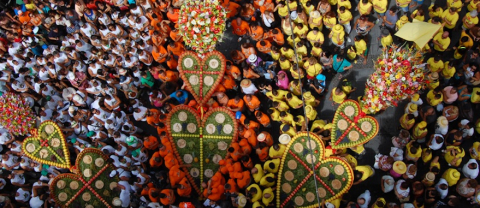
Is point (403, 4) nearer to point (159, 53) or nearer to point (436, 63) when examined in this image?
point (436, 63)

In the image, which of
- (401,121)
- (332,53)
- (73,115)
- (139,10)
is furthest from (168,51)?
(401,121)

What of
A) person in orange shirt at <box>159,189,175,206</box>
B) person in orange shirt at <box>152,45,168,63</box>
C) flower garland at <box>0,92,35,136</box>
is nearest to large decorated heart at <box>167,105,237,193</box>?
person in orange shirt at <box>159,189,175,206</box>

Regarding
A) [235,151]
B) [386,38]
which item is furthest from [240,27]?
[386,38]

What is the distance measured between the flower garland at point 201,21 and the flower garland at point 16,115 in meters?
5.00

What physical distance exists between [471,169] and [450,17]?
3.94 meters

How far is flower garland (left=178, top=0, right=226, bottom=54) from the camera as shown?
8.95m

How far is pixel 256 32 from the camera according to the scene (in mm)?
10516

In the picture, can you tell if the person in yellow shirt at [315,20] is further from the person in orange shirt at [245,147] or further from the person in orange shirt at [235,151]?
the person in orange shirt at [235,151]

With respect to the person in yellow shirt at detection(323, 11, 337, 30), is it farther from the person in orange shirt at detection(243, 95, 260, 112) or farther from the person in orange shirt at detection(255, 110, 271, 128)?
the person in orange shirt at detection(255, 110, 271, 128)

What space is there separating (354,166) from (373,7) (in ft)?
15.0

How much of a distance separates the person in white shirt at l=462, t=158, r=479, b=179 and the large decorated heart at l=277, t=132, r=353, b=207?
106 inches

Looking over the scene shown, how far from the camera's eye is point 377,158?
30.7ft

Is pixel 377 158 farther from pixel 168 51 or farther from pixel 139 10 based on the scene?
pixel 139 10

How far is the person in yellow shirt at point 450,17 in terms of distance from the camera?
9.63 metres
